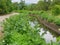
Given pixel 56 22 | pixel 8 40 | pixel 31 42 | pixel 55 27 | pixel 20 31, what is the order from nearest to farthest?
pixel 8 40 → pixel 31 42 → pixel 20 31 → pixel 55 27 → pixel 56 22

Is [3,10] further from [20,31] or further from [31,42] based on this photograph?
[31,42]

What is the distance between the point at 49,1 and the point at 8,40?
132 ft

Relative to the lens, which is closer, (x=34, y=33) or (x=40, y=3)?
(x=34, y=33)

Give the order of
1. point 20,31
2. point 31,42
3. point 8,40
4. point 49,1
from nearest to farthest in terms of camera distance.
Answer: point 8,40, point 31,42, point 20,31, point 49,1

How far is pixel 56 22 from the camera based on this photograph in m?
23.5

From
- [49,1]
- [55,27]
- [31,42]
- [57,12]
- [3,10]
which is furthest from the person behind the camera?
[49,1]

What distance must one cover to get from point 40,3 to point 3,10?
16.3m

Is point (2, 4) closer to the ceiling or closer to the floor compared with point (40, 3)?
closer to the ceiling

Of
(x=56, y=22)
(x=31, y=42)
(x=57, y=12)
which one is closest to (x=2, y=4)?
(x=57, y=12)

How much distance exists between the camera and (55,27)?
2152cm

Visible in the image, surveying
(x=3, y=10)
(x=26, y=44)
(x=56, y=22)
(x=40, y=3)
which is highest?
(x=26, y=44)

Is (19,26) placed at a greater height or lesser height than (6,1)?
greater

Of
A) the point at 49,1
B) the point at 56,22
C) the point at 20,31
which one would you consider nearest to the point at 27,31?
the point at 20,31

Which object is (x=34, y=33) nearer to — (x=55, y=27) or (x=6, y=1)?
(x=55, y=27)
